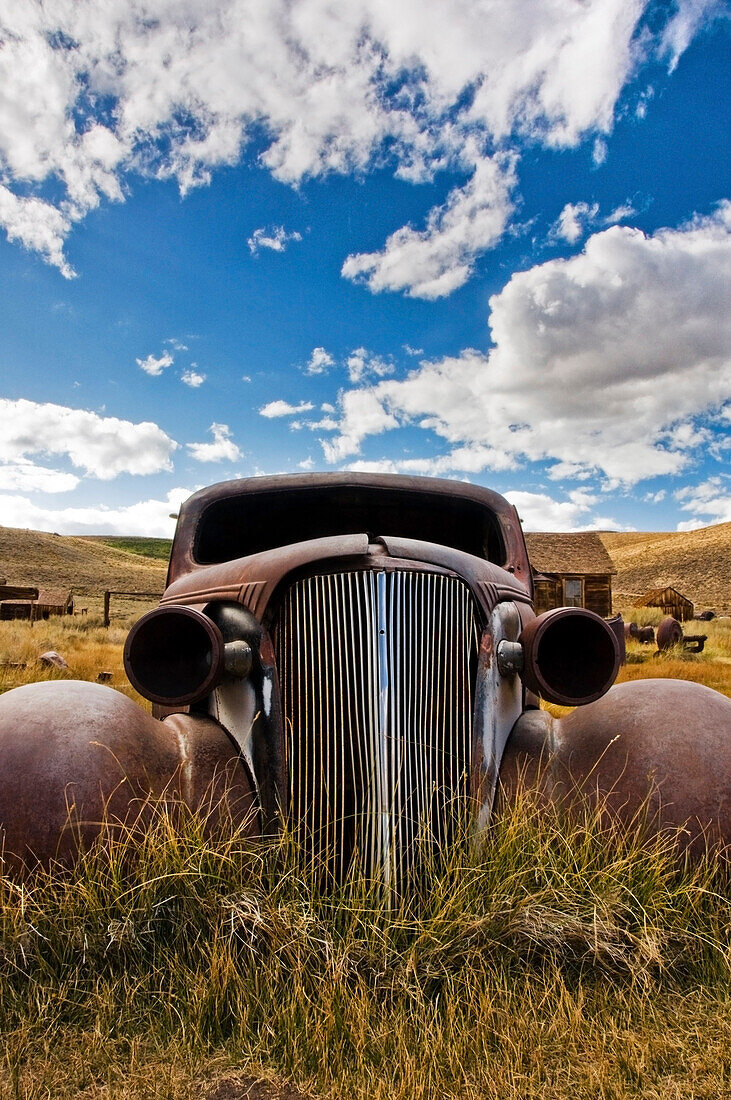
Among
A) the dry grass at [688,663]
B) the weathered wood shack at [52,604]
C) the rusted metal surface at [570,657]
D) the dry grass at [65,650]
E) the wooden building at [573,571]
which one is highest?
the wooden building at [573,571]

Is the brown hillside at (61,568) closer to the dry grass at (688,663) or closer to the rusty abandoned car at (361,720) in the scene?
the dry grass at (688,663)

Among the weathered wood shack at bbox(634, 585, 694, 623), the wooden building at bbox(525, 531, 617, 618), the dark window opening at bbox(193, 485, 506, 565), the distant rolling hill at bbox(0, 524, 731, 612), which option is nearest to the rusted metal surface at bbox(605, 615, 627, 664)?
the dark window opening at bbox(193, 485, 506, 565)

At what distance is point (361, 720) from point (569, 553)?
28.7 m

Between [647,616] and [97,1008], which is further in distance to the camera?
[647,616]

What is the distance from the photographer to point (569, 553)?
29500mm

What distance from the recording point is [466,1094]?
1.43 m

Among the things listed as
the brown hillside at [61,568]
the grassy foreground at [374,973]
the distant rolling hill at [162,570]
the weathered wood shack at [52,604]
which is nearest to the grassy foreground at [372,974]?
the grassy foreground at [374,973]

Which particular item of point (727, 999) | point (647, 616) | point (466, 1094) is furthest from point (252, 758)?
point (647, 616)

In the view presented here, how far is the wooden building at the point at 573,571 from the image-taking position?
26.8m

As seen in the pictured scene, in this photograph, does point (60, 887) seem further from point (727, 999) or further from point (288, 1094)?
point (727, 999)

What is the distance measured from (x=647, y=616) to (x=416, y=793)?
2872 cm

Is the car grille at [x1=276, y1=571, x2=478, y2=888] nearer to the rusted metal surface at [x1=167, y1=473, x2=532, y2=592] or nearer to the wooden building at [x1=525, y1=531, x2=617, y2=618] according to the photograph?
the rusted metal surface at [x1=167, y1=473, x2=532, y2=592]

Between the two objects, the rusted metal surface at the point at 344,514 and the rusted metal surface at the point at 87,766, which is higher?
the rusted metal surface at the point at 344,514

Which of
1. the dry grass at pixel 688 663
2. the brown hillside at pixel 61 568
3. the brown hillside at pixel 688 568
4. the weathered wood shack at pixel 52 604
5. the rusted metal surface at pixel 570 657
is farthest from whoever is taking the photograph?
the brown hillside at pixel 688 568
